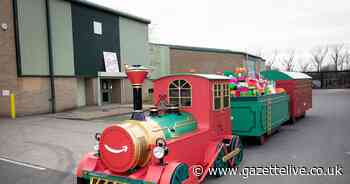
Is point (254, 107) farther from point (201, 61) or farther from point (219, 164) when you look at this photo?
point (201, 61)

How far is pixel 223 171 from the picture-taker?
5.85 metres

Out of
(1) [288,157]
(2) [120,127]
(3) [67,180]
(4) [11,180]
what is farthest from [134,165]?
(1) [288,157]

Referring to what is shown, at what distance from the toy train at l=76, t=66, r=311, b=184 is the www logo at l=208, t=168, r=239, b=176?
103 millimetres

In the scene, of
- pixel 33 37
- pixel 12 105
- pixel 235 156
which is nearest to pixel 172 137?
pixel 235 156

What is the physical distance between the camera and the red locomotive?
410cm

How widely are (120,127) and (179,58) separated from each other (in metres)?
25.6

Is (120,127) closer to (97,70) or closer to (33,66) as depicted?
(33,66)

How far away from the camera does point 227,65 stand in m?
36.8

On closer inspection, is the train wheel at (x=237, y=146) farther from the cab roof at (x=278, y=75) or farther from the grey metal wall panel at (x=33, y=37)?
the grey metal wall panel at (x=33, y=37)

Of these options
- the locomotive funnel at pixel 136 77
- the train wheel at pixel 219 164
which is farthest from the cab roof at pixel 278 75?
the locomotive funnel at pixel 136 77

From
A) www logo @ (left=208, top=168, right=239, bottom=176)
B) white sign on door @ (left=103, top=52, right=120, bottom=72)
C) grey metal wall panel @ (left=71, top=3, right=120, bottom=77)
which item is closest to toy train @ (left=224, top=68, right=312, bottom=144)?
www logo @ (left=208, top=168, right=239, bottom=176)

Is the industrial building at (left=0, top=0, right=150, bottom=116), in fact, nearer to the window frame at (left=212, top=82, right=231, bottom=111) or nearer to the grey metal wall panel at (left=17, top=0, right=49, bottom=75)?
the grey metal wall panel at (left=17, top=0, right=49, bottom=75)

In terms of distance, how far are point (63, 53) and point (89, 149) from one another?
10815 mm

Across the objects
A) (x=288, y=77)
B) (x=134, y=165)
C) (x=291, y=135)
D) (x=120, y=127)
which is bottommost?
(x=291, y=135)
